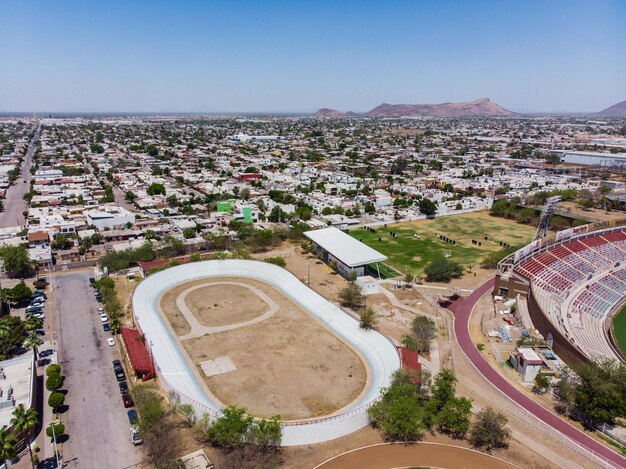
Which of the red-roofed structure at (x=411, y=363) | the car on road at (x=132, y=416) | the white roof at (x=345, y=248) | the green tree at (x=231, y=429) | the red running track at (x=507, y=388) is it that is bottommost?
the red running track at (x=507, y=388)

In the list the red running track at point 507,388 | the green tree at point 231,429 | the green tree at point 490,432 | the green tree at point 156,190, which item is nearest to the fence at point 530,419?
the red running track at point 507,388

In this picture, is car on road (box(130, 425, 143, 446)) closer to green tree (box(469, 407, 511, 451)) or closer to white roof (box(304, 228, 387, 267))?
green tree (box(469, 407, 511, 451))

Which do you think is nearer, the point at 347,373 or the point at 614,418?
the point at 614,418

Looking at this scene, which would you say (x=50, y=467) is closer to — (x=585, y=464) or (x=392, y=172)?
(x=585, y=464)

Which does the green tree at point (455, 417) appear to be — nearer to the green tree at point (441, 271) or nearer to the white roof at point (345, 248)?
the white roof at point (345, 248)

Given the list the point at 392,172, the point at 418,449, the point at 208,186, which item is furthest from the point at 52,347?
the point at 392,172

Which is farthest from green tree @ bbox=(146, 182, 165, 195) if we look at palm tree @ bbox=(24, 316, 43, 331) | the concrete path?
palm tree @ bbox=(24, 316, 43, 331)

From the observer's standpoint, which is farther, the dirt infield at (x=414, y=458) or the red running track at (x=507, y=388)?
the red running track at (x=507, y=388)
